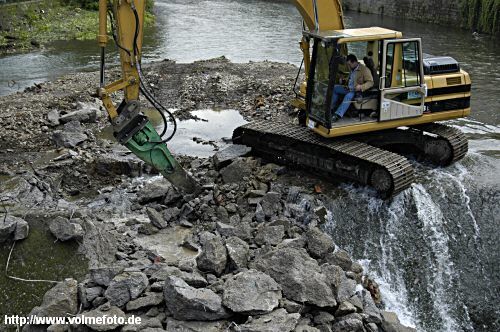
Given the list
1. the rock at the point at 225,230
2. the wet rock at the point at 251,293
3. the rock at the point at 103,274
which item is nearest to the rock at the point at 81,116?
the rock at the point at 225,230

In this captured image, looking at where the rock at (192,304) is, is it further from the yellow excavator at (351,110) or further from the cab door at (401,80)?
the cab door at (401,80)

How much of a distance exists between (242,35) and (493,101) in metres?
15.0

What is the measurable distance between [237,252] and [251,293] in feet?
3.81

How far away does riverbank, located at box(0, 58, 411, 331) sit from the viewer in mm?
6723

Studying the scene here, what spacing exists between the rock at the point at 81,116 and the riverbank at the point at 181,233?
2cm

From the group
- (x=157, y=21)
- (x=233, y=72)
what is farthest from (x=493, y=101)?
(x=157, y=21)

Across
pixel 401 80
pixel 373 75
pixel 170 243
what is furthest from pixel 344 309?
pixel 401 80

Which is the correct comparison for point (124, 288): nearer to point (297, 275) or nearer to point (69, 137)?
point (297, 275)

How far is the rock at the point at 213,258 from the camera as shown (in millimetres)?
7461

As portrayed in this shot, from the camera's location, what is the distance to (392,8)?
3750 centimetres

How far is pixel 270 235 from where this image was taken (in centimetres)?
855

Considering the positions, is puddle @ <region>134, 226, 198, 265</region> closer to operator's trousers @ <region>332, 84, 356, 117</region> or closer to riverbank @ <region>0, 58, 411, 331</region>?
riverbank @ <region>0, 58, 411, 331</region>

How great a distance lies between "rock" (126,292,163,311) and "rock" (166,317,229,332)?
0.33 meters

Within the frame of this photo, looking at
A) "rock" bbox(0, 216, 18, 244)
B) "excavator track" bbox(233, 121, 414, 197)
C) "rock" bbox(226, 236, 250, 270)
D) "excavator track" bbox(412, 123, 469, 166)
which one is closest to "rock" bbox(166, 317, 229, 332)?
"rock" bbox(226, 236, 250, 270)
